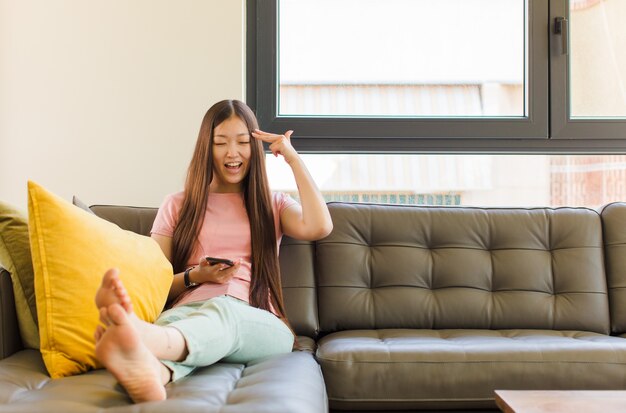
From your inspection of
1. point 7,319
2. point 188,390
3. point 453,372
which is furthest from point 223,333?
point 453,372

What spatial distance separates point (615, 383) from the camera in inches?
77.1

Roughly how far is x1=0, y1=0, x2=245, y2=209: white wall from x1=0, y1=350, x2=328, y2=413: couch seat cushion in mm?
1198

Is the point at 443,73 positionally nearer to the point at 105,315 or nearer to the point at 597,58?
the point at 597,58

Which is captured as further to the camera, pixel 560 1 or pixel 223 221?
pixel 560 1

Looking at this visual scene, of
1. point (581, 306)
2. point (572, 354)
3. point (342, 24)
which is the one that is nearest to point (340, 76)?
point (342, 24)

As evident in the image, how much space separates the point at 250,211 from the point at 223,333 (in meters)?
0.65

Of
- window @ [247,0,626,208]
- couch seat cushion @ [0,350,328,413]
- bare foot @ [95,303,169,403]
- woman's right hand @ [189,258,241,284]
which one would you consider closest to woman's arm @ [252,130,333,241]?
woman's right hand @ [189,258,241,284]

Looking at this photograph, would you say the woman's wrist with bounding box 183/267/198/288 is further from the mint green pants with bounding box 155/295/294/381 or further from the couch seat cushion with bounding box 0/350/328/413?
the couch seat cushion with bounding box 0/350/328/413

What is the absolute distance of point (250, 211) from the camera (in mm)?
2252

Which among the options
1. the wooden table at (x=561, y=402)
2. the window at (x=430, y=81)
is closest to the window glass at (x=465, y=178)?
the window at (x=430, y=81)

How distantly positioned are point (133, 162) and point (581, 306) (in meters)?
1.79

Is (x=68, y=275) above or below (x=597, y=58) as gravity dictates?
below

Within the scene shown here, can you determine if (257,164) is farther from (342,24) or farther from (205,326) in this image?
(342,24)

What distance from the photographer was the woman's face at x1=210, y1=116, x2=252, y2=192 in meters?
2.27
